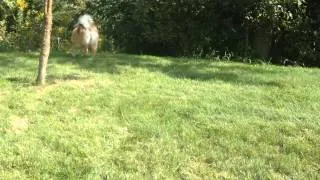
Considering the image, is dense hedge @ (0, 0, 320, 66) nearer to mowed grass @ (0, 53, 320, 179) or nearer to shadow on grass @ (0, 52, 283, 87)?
shadow on grass @ (0, 52, 283, 87)

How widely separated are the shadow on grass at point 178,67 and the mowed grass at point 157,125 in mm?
55

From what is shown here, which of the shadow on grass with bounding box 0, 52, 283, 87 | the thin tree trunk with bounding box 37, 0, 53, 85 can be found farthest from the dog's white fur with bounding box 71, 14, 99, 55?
the thin tree trunk with bounding box 37, 0, 53, 85

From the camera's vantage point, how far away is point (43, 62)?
7168mm

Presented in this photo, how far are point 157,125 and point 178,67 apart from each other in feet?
9.01

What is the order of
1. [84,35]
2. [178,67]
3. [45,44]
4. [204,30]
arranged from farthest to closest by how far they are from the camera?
[204,30] → [84,35] → [178,67] → [45,44]

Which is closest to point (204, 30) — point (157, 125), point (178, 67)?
point (178, 67)

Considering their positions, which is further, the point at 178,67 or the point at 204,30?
the point at 204,30

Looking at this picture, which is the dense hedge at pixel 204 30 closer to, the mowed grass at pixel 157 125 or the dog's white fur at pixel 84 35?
the dog's white fur at pixel 84 35

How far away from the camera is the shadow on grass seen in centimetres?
801

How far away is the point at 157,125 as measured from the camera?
6172 mm

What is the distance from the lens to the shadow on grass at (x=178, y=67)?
801 centimetres

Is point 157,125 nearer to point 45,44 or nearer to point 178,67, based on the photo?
point 45,44

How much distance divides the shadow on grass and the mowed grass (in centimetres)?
6

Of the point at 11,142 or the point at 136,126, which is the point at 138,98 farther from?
the point at 11,142
